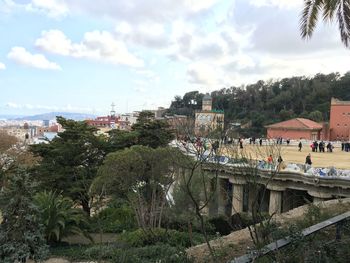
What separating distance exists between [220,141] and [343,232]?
3.72 meters

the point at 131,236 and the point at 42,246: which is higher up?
the point at 42,246

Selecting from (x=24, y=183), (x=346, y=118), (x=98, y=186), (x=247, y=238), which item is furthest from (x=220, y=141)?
(x=346, y=118)

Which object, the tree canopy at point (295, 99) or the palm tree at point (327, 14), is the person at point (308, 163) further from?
the tree canopy at point (295, 99)

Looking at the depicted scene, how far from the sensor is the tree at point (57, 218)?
1397cm

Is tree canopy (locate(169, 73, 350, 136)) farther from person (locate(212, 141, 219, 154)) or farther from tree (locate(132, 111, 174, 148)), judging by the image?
person (locate(212, 141, 219, 154))

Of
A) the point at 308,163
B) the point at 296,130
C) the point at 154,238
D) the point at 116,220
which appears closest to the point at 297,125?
the point at 296,130

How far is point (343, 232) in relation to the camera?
228 inches

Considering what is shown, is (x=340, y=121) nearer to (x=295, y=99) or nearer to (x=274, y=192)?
(x=295, y=99)

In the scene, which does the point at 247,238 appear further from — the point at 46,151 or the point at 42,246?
the point at 46,151

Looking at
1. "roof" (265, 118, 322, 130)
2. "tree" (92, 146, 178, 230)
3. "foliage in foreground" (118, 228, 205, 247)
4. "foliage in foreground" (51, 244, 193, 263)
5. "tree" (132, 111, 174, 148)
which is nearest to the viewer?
"foliage in foreground" (51, 244, 193, 263)

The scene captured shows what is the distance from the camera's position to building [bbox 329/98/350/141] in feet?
221

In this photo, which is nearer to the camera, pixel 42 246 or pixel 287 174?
pixel 42 246

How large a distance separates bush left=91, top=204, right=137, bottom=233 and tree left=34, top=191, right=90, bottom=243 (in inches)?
104

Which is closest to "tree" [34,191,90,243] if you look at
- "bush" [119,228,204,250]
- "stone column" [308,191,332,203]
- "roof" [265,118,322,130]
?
"bush" [119,228,204,250]
